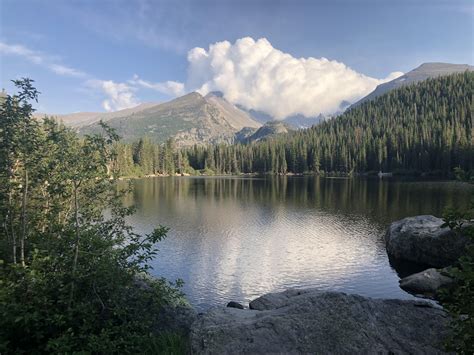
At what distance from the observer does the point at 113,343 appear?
8.51m

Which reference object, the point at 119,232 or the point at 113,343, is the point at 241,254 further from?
the point at 113,343

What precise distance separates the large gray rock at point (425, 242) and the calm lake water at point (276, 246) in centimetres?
210

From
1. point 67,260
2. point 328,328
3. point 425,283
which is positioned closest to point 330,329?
point 328,328

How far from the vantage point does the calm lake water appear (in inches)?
1123

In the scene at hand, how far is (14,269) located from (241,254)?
96.9ft

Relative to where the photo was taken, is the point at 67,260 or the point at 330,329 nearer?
the point at 330,329

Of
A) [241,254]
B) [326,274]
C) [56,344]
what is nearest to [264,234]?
[241,254]

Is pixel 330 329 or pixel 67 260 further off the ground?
pixel 67 260

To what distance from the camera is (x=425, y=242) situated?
1272 inches

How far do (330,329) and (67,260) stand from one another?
296 inches

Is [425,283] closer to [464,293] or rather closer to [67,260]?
[464,293]

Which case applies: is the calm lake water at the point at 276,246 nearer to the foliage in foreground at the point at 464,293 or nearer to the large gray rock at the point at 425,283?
the large gray rock at the point at 425,283

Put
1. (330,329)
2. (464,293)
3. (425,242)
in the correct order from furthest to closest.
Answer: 1. (425,242)
2. (330,329)
3. (464,293)

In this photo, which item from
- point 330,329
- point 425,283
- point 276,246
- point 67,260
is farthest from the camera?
point 276,246
